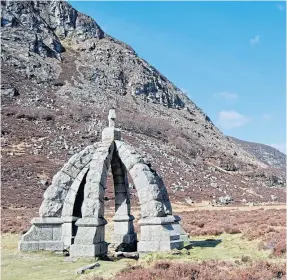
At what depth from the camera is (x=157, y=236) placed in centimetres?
1333

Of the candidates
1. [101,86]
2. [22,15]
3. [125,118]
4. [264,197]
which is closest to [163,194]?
[264,197]

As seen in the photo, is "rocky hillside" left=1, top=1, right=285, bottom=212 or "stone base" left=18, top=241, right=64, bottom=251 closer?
"stone base" left=18, top=241, right=64, bottom=251

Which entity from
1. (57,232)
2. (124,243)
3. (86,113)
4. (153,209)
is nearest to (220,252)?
(153,209)

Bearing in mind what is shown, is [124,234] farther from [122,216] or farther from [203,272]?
[203,272]

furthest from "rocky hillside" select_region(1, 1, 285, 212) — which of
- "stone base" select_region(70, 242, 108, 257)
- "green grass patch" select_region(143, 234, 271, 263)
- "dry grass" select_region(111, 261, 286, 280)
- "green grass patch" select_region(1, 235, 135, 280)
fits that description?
"dry grass" select_region(111, 261, 286, 280)

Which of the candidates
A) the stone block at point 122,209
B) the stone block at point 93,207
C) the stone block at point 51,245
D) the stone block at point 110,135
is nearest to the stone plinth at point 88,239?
the stone block at point 93,207

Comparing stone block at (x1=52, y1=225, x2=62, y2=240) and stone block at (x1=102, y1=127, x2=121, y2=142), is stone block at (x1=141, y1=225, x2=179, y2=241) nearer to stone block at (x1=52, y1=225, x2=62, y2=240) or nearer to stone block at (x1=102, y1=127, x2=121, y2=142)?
stone block at (x1=102, y1=127, x2=121, y2=142)

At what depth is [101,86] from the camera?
352 ft

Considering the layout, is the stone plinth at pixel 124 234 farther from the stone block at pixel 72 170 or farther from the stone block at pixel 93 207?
the stone block at pixel 93 207

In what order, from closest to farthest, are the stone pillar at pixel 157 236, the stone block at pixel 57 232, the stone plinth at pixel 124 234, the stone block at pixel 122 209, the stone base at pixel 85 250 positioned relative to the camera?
the stone base at pixel 85 250
the stone pillar at pixel 157 236
the stone block at pixel 57 232
the stone plinth at pixel 124 234
the stone block at pixel 122 209

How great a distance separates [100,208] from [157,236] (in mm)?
1906

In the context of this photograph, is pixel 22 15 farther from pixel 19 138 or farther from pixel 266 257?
pixel 266 257

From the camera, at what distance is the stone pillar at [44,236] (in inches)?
606

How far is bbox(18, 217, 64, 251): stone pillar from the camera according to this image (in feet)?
50.5
